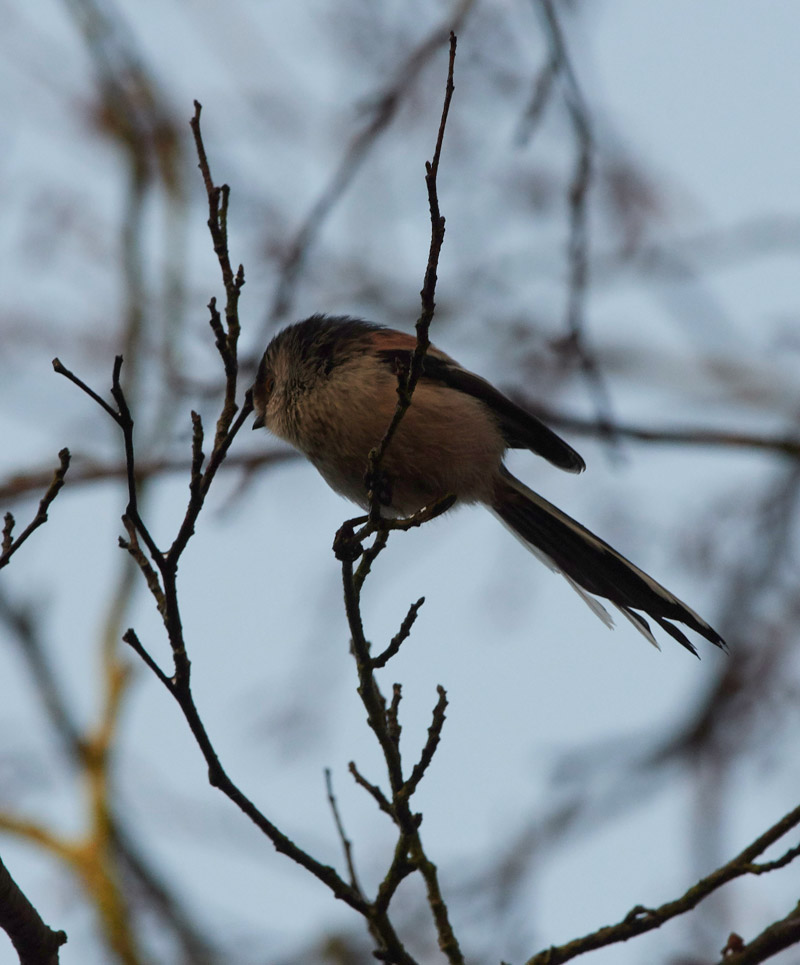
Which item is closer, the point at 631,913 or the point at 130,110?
the point at 631,913

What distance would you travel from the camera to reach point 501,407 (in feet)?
13.3

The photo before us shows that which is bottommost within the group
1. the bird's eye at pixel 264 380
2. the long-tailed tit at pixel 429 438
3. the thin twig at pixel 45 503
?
the thin twig at pixel 45 503

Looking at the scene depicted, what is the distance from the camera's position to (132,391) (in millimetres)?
6980


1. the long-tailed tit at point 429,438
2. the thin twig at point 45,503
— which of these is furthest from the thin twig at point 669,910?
the thin twig at point 45,503

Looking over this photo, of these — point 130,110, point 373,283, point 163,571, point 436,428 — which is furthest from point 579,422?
point 130,110

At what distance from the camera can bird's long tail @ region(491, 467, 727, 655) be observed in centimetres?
363

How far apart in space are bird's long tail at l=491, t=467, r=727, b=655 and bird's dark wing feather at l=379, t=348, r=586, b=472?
0.58ft

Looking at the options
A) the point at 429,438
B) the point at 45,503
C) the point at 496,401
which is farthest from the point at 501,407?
the point at 45,503

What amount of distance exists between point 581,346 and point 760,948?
2.71 m

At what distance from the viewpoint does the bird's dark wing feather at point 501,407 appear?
401 cm

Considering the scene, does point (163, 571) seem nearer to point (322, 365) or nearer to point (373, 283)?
point (322, 365)

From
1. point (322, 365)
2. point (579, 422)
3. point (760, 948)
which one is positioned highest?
point (579, 422)

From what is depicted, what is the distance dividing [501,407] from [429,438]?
53 cm

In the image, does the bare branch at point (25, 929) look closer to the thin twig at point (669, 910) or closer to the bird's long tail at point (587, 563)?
the thin twig at point (669, 910)
